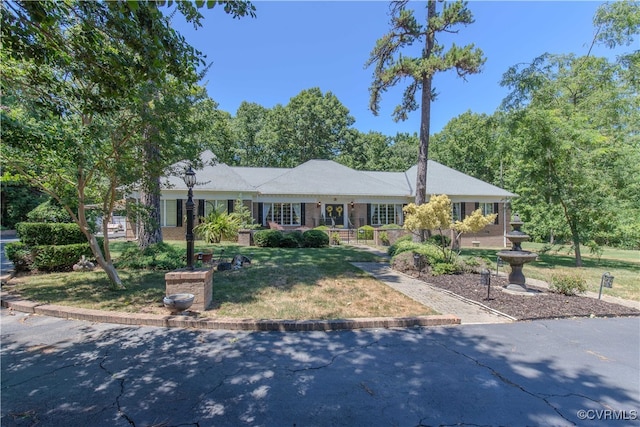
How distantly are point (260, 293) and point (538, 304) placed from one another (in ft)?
18.9

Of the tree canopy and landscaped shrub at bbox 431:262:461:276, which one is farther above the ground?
the tree canopy

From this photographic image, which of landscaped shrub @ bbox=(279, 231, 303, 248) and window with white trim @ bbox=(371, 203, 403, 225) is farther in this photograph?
window with white trim @ bbox=(371, 203, 403, 225)

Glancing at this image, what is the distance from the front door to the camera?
864 inches

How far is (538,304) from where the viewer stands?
248 inches

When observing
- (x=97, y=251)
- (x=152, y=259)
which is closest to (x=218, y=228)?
(x=152, y=259)

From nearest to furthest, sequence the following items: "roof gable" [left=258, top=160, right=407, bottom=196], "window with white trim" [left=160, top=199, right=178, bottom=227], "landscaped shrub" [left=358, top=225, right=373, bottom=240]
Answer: "window with white trim" [left=160, top=199, right=178, bottom=227] → "landscaped shrub" [left=358, top=225, right=373, bottom=240] → "roof gable" [left=258, top=160, right=407, bottom=196]

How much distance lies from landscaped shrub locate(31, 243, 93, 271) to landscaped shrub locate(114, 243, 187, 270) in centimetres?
100

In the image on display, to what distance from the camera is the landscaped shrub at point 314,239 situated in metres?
15.0

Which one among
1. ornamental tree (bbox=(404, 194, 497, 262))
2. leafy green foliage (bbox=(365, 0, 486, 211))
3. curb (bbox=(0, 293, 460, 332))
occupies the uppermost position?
leafy green foliage (bbox=(365, 0, 486, 211))

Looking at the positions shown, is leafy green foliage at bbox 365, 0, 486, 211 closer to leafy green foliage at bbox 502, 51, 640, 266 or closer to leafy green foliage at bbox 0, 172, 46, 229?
leafy green foliage at bbox 502, 51, 640, 266

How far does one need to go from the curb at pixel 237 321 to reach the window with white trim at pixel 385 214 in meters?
17.2

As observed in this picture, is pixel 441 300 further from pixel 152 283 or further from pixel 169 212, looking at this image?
pixel 169 212

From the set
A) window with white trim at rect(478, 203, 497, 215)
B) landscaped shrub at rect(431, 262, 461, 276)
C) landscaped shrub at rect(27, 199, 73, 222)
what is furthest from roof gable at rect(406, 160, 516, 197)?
landscaped shrub at rect(27, 199, 73, 222)

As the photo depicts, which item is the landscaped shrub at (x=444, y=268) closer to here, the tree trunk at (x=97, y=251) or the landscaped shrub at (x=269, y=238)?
the landscaped shrub at (x=269, y=238)
